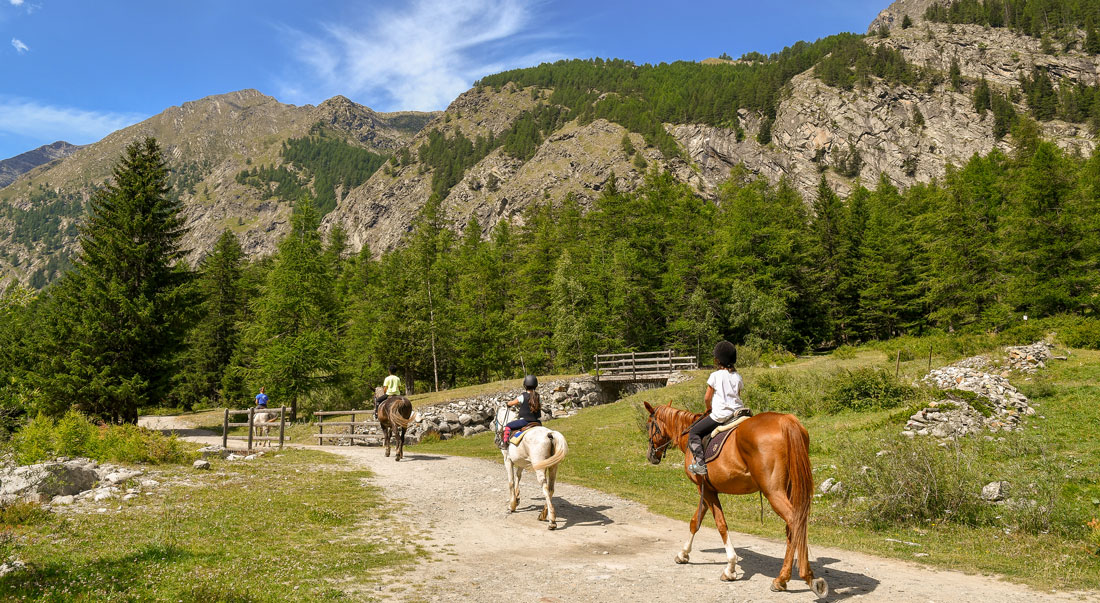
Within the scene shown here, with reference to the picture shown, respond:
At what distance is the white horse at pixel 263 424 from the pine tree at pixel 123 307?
5205mm

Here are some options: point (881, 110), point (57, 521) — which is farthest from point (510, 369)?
point (881, 110)

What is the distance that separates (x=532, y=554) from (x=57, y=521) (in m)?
7.50

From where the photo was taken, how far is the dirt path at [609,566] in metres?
6.33

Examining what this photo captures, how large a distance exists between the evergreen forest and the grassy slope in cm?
1589

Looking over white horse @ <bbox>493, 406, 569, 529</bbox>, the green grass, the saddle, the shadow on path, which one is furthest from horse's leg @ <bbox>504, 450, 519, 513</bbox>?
the shadow on path

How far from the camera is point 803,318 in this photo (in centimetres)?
5531

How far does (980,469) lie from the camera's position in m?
10.9

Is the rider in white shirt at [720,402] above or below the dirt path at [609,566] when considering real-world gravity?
above

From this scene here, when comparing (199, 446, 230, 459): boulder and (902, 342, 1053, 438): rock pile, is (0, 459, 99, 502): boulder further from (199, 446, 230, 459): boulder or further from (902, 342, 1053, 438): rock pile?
(902, 342, 1053, 438): rock pile

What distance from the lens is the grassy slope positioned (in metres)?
7.88

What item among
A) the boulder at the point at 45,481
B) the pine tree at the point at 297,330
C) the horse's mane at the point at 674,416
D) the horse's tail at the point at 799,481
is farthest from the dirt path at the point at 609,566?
the pine tree at the point at 297,330

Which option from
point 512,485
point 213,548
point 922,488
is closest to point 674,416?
point 512,485

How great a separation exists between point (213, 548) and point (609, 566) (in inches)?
222

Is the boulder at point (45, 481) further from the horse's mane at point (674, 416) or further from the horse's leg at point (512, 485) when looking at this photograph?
the horse's mane at point (674, 416)
